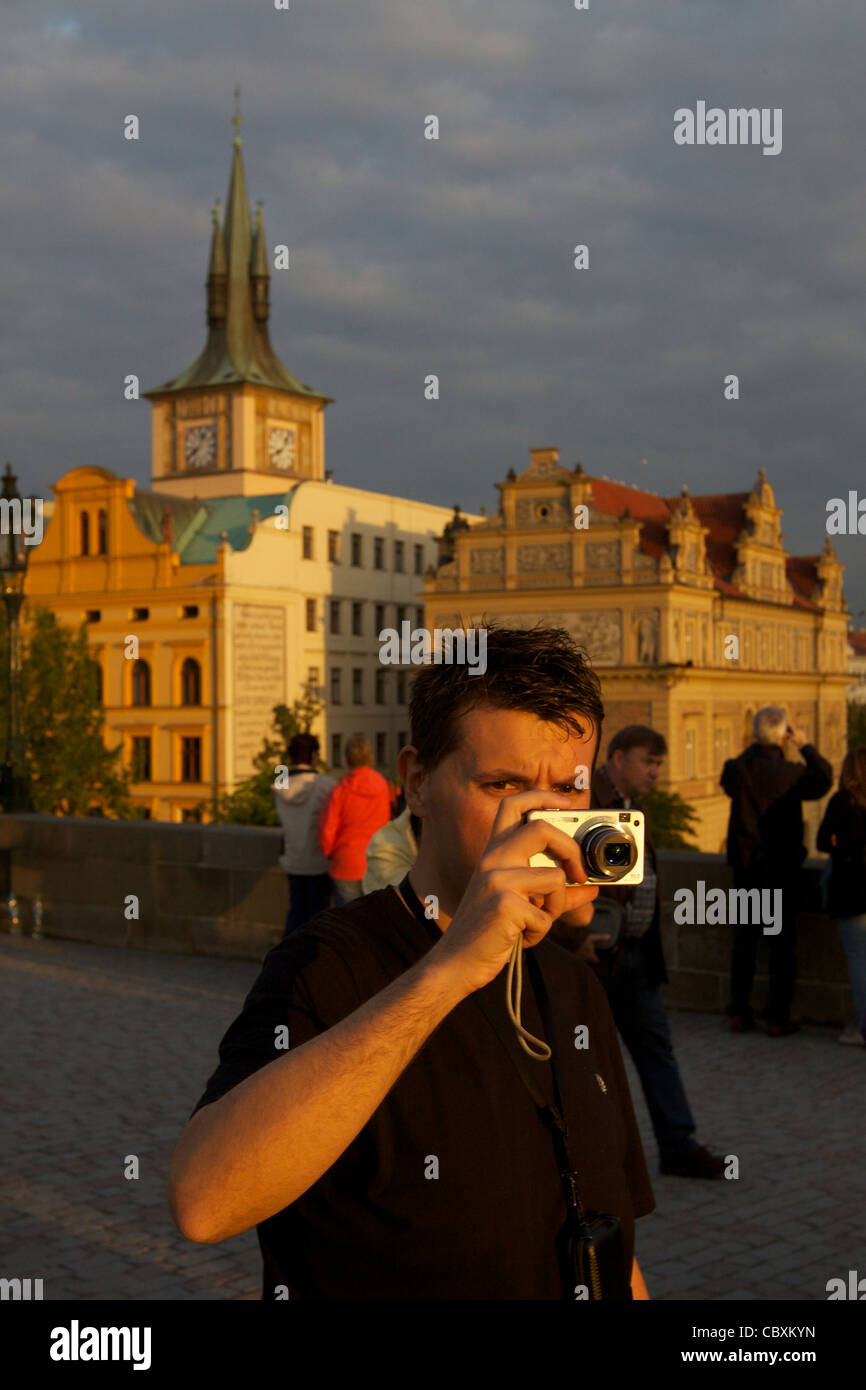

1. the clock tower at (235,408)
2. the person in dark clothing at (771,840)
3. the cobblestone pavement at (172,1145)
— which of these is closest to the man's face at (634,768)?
the cobblestone pavement at (172,1145)

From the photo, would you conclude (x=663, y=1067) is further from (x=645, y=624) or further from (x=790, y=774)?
(x=645, y=624)

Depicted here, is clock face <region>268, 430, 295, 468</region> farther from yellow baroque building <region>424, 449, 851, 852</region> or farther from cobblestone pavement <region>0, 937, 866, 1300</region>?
cobblestone pavement <region>0, 937, 866, 1300</region>

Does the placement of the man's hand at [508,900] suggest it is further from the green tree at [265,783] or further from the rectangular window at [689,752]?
the rectangular window at [689,752]

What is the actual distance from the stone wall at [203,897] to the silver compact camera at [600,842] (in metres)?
7.41

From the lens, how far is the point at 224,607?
5625cm

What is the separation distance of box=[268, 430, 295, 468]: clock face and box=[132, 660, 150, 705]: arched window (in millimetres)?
24352

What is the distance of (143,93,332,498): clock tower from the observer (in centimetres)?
7850

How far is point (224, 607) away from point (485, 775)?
5499 cm

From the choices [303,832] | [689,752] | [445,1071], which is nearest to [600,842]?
[445,1071]

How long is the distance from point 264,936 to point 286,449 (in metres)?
71.4

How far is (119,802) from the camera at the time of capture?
179 ft

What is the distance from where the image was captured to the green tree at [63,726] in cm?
5269

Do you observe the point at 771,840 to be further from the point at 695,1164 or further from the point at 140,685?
the point at 140,685
